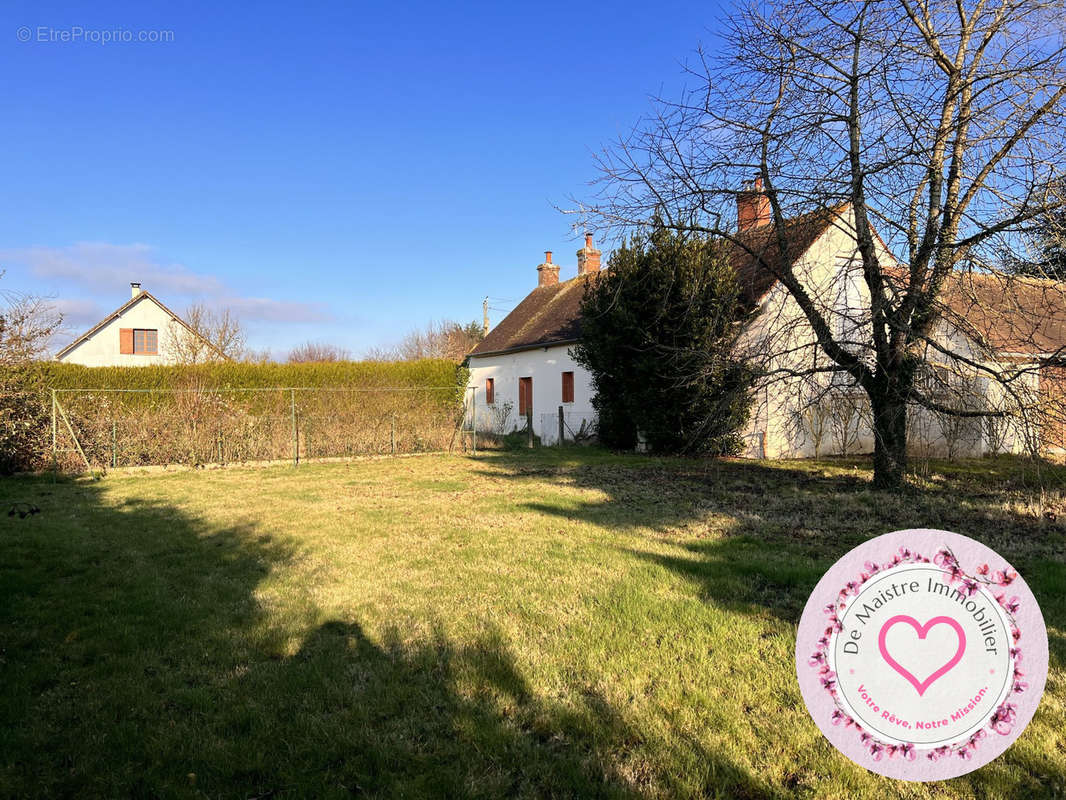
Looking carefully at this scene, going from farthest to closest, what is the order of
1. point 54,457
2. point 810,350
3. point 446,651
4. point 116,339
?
point 116,339
point 810,350
point 54,457
point 446,651

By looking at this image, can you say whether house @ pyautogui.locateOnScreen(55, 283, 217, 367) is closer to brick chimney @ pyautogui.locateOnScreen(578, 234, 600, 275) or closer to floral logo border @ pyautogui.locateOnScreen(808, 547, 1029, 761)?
brick chimney @ pyautogui.locateOnScreen(578, 234, 600, 275)

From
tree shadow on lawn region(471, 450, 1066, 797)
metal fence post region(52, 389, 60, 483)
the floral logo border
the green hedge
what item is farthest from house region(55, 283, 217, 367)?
the floral logo border

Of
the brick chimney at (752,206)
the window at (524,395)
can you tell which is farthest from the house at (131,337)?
the brick chimney at (752,206)

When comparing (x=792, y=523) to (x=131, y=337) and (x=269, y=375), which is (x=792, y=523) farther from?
(x=131, y=337)

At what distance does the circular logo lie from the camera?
1.65 meters

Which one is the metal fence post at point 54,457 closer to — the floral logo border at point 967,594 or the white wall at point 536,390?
the white wall at point 536,390

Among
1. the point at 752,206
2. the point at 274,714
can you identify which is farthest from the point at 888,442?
the point at 274,714

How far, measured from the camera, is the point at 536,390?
22.8m

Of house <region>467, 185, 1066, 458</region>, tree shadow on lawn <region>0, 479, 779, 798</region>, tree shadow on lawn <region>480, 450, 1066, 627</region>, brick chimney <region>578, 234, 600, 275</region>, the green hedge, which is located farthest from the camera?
brick chimney <region>578, 234, 600, 275</region>

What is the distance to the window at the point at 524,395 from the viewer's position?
23.7m

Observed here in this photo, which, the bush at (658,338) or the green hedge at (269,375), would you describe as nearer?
the bush at (658,338)

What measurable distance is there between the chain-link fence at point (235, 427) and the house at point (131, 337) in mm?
19810

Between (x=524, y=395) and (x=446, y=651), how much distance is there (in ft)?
66.5

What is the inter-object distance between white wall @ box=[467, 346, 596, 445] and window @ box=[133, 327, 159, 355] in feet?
65.9
